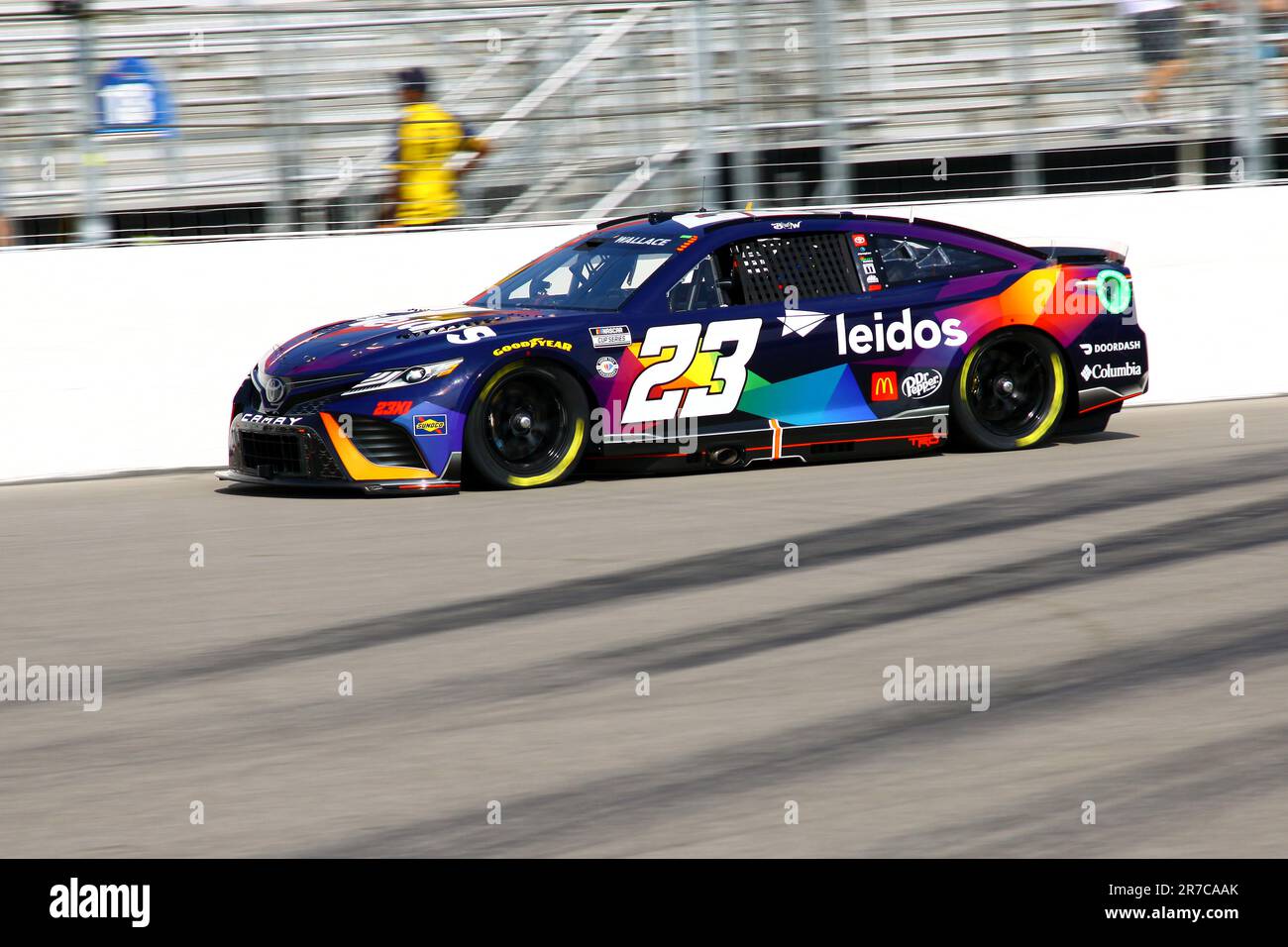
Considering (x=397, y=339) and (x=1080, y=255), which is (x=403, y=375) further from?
(x=1080, y=255)

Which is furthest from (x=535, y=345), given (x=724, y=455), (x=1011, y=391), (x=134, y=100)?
(x=134, y=100)

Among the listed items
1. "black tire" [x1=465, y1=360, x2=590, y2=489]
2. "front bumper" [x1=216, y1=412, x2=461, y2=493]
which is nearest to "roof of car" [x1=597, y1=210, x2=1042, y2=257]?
"black tire" [x1=465, y1=360, x2=590, y2=489]

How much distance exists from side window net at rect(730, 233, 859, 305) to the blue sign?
14.7 ft

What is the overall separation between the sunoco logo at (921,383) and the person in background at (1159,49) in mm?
5409

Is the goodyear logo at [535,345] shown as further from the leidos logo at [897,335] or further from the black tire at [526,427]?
the leidos logo at [897,335]

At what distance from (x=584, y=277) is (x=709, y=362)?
1.02 metres

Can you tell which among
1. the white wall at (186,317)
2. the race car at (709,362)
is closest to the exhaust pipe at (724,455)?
the race car at (709,362)

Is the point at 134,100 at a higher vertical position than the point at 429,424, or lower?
higher

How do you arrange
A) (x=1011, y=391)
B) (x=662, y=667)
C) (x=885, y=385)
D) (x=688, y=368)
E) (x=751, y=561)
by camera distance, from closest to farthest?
1. (x=662, y=667)
2. (x=751, y=561)
3. (x=688, y=368)
4. (x=885, y=385)
5. (x=1011, y=391)

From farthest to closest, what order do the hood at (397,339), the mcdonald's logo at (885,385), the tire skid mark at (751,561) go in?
the mcdonald's logo at (885,385) < the hood at (397,339) < the tire skid mark at (751,561)

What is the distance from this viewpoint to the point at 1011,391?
11461 mm

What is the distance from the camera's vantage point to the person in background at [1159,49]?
50.1ft

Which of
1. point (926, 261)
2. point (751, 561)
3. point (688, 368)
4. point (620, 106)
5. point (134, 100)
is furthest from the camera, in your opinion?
point (620, 106)

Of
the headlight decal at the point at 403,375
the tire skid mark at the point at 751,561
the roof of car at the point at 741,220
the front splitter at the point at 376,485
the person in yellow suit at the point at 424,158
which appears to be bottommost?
the tire skid mark at the point at 751,561
